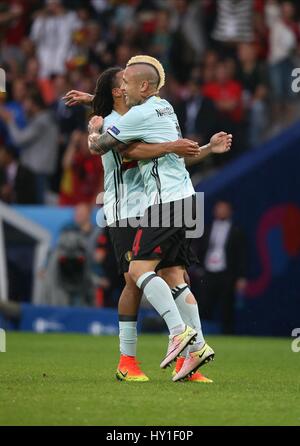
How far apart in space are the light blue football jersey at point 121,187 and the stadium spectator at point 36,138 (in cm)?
1009

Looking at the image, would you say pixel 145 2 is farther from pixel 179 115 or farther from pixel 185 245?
pixel 185 245

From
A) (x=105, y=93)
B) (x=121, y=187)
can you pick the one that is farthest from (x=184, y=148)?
(x=105, y=93)

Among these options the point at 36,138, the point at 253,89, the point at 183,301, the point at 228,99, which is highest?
the point at 253,89

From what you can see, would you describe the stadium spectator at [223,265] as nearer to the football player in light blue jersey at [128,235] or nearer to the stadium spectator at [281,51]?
the stadium spectator at [281,51]

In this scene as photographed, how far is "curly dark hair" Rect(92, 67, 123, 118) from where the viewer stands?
9.23 m

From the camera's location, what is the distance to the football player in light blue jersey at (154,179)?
337 inches

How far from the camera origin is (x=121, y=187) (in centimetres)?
909

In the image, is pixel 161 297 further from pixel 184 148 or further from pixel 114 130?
pixel 114 130

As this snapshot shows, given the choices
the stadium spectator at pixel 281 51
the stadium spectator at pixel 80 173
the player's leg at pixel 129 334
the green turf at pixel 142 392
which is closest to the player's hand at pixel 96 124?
the player's leg at pixel 129 334

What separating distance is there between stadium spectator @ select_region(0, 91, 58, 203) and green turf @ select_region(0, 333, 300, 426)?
710 centimetres

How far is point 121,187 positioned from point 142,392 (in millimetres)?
1765

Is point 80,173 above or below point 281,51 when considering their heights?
below
